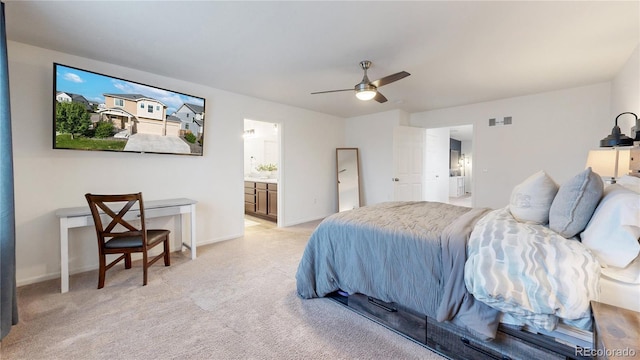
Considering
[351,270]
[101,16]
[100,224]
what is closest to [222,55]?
[101,16]

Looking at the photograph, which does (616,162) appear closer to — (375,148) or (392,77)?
(392,77)

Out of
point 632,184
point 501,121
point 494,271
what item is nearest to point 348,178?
point 501,121

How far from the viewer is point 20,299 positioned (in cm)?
227

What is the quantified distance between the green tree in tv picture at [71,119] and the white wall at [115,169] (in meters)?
0.21

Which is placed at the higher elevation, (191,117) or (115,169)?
(191,117)

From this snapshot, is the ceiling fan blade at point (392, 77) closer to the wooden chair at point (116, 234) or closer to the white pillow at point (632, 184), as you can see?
the white pillow at point (632, 184)

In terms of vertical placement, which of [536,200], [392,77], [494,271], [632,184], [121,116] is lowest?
[494,271]

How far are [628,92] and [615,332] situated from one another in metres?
3.31

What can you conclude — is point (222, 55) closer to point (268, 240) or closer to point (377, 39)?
point (377, 39)

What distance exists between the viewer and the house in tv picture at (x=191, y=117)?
11.4ft

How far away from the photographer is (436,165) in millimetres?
6977

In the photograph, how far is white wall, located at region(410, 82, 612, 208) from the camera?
12.4ft

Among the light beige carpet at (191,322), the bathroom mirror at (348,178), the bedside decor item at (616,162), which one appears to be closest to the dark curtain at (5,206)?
the light beige carpet at (191,322)

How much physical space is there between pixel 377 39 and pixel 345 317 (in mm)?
2501
